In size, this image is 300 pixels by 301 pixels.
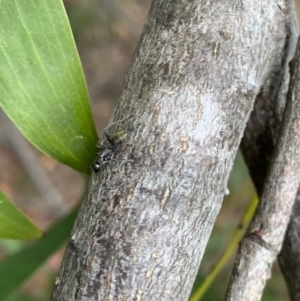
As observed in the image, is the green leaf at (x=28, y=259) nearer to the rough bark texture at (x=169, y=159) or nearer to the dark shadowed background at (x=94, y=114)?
the rough bark texture at (x=169, y=159)

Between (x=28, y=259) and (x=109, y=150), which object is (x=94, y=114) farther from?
(x=109, y=150)

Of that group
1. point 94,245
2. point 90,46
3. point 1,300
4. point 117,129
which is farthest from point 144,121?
point 90,46

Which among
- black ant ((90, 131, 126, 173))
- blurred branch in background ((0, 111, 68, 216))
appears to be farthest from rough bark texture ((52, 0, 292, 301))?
blurred branch in background ((0, 111, 68, 216))

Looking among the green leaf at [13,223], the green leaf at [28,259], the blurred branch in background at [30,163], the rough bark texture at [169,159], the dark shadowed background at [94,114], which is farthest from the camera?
the dark shadowed background at [94,114]

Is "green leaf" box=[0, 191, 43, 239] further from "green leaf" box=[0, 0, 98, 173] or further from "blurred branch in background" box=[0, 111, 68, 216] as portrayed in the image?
"blurred branch in background" box=[0, 111, 68, 216]

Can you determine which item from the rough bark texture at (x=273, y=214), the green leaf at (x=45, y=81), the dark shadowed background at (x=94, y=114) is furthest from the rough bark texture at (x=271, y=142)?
the dark shadowed background at (x=94, y=114)

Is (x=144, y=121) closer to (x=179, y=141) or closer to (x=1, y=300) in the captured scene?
(x=179, y=141)
